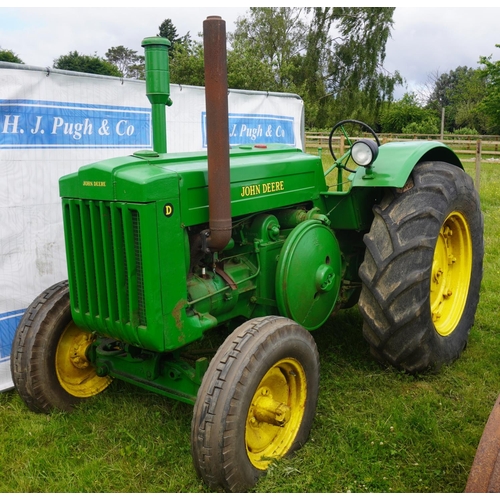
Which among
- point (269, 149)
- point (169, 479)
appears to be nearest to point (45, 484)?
point (169, 479)

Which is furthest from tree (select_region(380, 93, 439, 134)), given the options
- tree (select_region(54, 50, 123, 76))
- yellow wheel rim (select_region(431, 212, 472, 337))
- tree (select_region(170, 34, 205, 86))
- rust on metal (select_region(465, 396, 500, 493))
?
rust on metal (select_region(465, 396, 500, 493))

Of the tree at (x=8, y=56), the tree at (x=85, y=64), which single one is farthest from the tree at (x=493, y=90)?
the tree at (x=8, y=56)

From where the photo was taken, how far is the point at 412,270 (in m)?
3.42

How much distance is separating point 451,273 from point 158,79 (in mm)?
2640

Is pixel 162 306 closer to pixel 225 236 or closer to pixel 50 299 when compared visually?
pixel 225 236

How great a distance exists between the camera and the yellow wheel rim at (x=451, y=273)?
13.4 feet

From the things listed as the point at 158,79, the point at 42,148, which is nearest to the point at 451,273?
the point at 158,79

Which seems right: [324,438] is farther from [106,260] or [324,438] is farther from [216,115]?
[216,115]

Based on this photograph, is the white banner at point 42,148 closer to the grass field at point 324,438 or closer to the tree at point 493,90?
the grass field at point 324,438

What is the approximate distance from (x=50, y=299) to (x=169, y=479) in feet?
4.36

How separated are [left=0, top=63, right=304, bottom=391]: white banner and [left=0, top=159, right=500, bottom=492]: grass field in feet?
2.75

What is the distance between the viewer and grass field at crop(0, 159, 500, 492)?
2.79 meters

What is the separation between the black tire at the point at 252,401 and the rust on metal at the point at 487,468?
1.01 m

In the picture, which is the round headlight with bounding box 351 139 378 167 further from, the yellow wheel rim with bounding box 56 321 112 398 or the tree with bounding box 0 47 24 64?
the tree with bounding box 0 47 24 64
